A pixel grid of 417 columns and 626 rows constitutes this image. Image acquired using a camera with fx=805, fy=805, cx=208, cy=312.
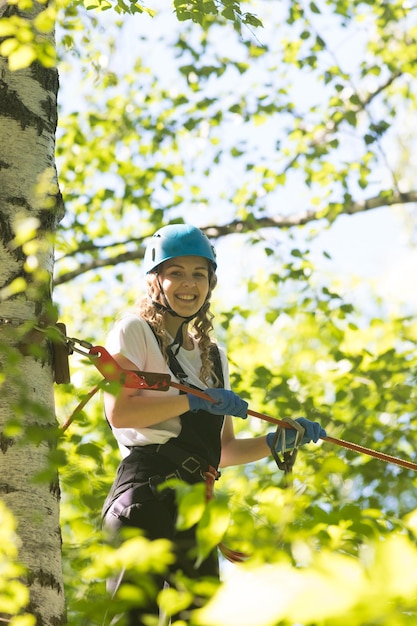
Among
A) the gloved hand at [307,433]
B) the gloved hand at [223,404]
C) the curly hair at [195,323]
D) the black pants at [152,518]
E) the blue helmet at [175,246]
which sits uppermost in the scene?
the blue helmet at [175,246]

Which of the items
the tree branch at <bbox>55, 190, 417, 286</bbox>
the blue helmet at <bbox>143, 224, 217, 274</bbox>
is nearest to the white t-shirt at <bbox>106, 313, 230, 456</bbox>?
the blue helmet at <bbox>143, 224, 217, 274</bbox>

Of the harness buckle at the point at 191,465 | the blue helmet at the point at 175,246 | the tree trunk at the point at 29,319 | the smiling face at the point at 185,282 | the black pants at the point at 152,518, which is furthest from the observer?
the blue helmet at the point at 175,246

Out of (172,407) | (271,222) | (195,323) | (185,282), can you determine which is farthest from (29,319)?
(271,222)

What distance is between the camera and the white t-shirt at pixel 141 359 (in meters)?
2.87

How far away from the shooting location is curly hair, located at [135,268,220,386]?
10.3ft

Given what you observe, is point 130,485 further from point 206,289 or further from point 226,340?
point 226,340

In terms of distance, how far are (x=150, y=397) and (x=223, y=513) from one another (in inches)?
63.3

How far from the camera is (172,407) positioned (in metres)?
2.77

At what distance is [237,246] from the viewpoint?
8.26 m

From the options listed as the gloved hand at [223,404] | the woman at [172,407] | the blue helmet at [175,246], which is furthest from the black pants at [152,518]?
the blue helmet at [175,246]

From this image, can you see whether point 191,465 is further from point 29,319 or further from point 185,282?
point 29,319

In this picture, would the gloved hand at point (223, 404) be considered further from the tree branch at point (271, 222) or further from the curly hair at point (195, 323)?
the tree branch at point (271, 222)

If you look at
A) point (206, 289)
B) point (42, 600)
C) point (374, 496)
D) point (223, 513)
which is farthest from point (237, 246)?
point (223, 513)

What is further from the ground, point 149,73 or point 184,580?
point 149,73
